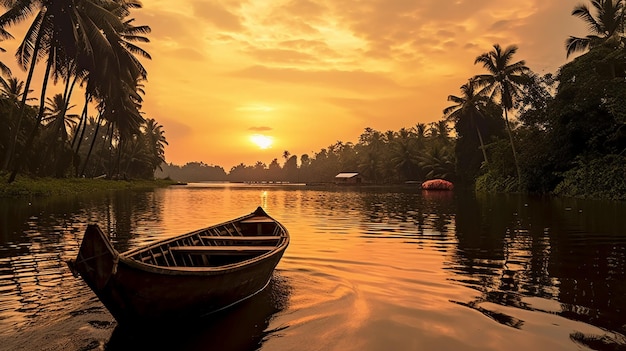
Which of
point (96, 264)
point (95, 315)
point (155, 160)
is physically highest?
point (155, 160)

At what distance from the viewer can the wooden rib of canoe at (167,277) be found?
534 cm

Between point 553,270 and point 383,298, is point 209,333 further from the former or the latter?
point 553,270

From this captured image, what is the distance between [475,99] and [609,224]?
4784cm

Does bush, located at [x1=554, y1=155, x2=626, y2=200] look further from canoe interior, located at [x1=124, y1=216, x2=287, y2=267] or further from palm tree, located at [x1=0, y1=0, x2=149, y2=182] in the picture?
palm tree, located at [x1=0, y1=0, x2=149, y2=182]

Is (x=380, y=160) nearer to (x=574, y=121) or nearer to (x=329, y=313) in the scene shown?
→ (x=574, y=121)

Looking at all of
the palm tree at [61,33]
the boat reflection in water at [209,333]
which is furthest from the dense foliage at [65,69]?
the boat reflection in water at [209,333]

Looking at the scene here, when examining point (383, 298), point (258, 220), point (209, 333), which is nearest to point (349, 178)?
point (258, 220)

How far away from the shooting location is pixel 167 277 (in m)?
5.78

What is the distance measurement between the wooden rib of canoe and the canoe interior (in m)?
0.02

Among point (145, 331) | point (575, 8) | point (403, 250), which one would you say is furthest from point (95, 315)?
point (575, 8)

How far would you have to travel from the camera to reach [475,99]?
205 ft

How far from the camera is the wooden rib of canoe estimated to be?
17.5 feet

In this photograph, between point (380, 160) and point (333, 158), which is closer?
point (380, 160)

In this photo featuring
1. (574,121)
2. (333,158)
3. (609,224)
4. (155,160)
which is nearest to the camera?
(609,224)
